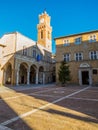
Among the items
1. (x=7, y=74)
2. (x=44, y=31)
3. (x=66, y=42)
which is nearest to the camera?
(x=66, y=42)

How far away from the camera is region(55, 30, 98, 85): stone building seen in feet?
82.8


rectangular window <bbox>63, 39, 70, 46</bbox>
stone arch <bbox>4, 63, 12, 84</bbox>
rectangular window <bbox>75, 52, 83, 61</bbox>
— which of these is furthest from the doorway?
stone arch <bbox>4, 63, 12, 84</bbox>

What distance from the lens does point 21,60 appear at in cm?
2877

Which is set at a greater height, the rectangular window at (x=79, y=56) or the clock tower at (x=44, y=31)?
the clock tower at (x=44, y=31)

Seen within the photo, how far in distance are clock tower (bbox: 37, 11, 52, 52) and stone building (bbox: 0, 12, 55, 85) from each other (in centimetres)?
1024

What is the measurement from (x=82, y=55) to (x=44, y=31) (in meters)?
27.8

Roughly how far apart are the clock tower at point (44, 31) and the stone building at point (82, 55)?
21.4 m

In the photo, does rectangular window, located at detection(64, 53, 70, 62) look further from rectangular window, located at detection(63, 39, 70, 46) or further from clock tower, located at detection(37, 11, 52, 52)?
clock tower, located at detection(37, 11, 52, 52)

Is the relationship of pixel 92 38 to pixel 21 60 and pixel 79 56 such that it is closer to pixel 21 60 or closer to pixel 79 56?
pixel 79 56

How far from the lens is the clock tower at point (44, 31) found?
49556 mm

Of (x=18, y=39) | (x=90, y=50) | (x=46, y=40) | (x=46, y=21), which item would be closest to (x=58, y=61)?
(x=90, y=50)

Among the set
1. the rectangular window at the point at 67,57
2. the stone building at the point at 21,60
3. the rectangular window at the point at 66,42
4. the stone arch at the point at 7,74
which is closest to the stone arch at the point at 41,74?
the stone building at the point at 21,60

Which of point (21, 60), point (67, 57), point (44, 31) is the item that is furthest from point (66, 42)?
point (44, 31)

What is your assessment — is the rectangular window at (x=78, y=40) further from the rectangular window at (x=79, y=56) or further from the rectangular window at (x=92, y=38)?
the rectangular window at (x=79, y=56)
